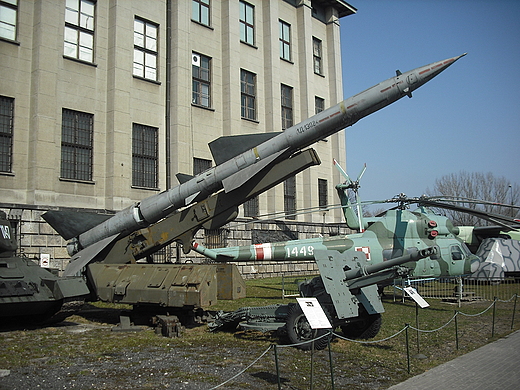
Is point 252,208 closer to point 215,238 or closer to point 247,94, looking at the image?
point 215,238

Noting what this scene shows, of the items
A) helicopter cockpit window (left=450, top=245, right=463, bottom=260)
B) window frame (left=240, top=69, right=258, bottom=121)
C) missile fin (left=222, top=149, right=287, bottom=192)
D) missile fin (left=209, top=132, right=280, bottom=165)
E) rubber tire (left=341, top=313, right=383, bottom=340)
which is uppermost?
window frame (left=240, top=69, right=258, bottom=121)

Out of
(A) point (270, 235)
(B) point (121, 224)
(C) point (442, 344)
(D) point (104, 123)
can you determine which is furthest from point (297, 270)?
(C) point (442, 344)

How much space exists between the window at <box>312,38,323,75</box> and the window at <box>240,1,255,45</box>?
5085 millimetres

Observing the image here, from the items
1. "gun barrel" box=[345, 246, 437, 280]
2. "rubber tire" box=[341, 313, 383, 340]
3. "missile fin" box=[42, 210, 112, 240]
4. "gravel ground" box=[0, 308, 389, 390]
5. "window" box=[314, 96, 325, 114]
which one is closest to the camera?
"gravel ground" box=[0, 308, 389, 390]

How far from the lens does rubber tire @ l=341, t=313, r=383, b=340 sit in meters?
8.52

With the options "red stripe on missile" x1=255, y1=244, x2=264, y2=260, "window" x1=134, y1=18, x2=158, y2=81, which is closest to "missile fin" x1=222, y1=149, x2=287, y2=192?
"red stripe on missile" x1=255, y1=244, x2=264, y2=260

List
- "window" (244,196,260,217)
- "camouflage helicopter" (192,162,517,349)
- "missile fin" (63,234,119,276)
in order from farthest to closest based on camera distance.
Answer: "window" (244,196,260,217)
"missile fin" (63,234,119,276)
"camouflage helicopter" (192,162,517,349)

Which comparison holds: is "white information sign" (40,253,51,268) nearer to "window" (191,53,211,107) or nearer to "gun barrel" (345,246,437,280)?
"window" (191,53,211,107)

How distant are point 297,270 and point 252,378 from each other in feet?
63.1

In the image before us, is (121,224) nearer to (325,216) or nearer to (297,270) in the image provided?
(297,270)

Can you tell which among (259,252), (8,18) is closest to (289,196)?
(259,252)

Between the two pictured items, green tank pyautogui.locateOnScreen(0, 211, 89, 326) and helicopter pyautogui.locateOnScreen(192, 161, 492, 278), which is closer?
green tank pyautogui.locateOnScreen(0, 211, 89, 326)

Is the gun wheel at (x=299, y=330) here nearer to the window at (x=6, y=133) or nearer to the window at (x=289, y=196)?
the window at (x=6, y=133)

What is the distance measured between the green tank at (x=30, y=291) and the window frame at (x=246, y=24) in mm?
16289
